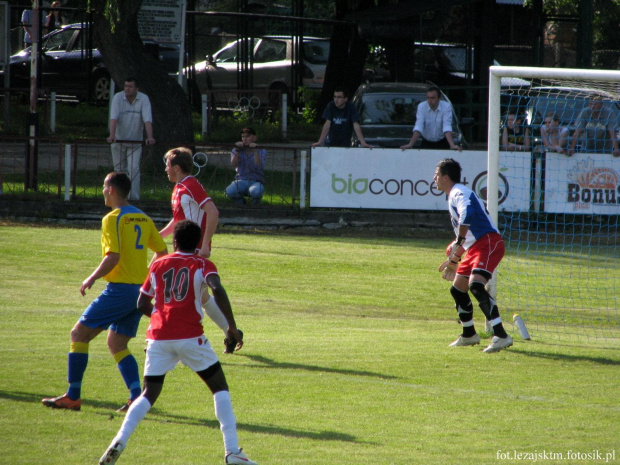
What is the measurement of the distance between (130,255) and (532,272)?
27.1 feet

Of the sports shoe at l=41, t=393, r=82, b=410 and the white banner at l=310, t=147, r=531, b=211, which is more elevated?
the white banner at l=310, t=147, r=531, b=211

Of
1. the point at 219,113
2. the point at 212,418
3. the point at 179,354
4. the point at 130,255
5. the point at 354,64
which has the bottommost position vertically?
the point at 212,418

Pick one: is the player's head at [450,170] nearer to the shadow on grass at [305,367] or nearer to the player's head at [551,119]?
the shadow on grass at [305,367]

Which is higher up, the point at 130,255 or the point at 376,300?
the point at 130,255

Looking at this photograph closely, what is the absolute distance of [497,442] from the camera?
5703 millimetres

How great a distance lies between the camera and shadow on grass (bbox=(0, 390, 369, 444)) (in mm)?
5828

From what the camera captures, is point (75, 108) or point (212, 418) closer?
point (212, 418)

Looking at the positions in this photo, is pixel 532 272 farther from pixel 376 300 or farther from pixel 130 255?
pixel 130 255

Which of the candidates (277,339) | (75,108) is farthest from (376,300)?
(75,108)

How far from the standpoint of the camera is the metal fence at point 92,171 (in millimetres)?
16328

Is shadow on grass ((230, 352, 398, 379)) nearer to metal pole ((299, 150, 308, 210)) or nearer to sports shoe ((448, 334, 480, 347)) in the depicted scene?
sports shoe ((448, 334, 480, 347))

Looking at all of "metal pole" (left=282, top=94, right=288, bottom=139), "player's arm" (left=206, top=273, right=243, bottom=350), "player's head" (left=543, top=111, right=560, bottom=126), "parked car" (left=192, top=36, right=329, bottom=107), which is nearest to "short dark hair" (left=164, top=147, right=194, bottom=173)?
"player's arm" (left=206, top=273, right=243, bottom=350)

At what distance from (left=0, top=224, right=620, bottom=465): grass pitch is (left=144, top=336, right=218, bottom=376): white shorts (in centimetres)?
58

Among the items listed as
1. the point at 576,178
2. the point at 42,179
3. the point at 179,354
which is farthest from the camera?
the point at 42,179
